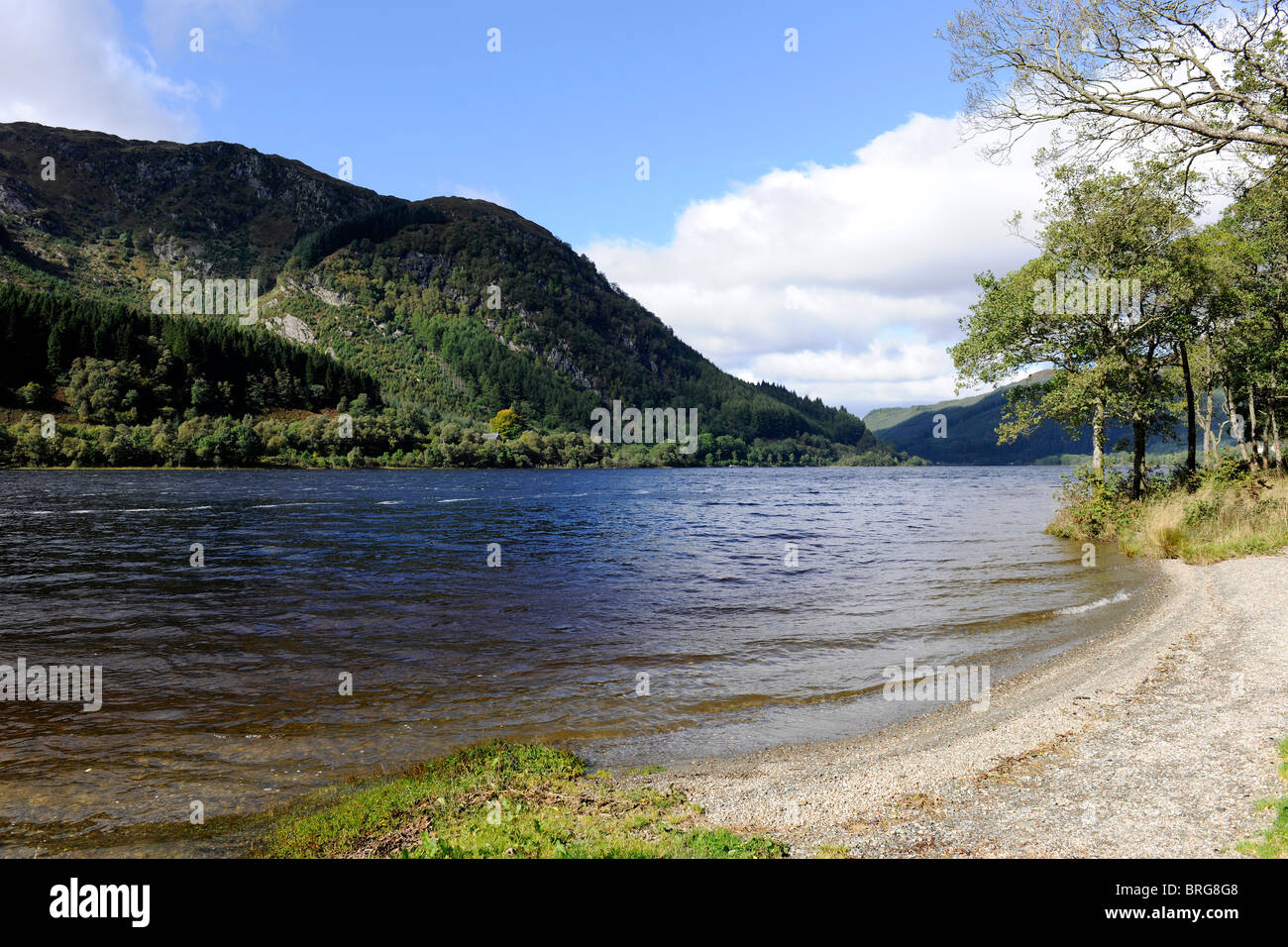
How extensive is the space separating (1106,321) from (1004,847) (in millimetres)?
29149

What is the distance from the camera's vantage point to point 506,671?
571 inches

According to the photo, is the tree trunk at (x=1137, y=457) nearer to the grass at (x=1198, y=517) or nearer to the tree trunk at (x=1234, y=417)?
the grass at (x=1198, y=517)

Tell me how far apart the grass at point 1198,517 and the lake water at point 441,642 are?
2115mm

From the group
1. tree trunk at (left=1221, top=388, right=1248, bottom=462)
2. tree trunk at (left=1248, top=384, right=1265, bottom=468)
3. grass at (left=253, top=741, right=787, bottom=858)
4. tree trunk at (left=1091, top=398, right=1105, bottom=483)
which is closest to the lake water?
grass at (left=253, top=741, right=787, bottom=858)

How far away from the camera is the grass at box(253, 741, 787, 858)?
244 inches

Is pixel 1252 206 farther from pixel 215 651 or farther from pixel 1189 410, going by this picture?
pixel 215 651

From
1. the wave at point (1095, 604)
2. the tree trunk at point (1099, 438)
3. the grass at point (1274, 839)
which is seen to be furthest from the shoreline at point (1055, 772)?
the tree trunk at point (1099, 438)

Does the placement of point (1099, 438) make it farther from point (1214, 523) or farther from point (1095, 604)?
point (1095, 604)

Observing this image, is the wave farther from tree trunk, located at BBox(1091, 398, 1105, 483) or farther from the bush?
the bush

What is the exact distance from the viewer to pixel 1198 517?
2659cm

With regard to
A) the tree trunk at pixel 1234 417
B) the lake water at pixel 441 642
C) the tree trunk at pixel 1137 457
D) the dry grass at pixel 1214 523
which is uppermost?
the tree trunk at pixel 1234 417

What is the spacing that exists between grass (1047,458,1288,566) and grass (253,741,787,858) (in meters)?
26.4

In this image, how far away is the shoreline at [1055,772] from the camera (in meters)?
6.22
